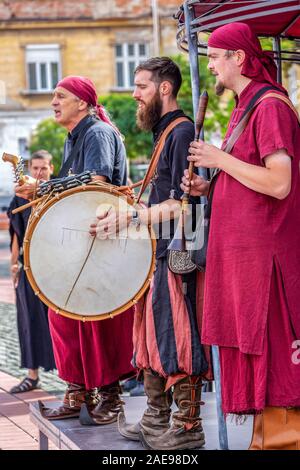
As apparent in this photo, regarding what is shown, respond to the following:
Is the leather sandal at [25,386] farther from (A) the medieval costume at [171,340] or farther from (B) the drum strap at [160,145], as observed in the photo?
(B) the drum strap at [160,145]

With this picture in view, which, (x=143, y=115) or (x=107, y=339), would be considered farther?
(x=107, y=339)

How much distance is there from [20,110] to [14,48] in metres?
2.77

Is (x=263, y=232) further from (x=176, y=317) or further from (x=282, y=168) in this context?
(x=176, y=317)

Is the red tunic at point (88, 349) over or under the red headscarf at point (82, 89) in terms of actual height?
under

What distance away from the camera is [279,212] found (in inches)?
160

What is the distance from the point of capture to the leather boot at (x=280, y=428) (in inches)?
162

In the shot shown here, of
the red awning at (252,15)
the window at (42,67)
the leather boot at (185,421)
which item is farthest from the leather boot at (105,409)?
the window at (42,67)

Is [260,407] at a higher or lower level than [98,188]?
lower

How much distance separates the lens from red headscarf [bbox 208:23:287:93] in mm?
4129

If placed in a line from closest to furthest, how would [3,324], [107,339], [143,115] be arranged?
[143,115] < [107,339] < [3,324]

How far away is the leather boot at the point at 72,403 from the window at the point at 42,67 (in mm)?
39765

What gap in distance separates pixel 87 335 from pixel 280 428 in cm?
150

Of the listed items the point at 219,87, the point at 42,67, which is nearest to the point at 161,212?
the point at 219,87

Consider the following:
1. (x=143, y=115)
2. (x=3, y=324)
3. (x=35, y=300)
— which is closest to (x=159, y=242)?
(x=143, y=115)
